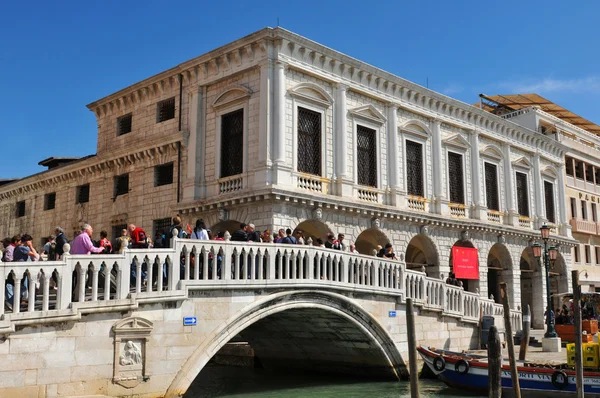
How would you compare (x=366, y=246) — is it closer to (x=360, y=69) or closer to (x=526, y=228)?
(x=360, y=69)

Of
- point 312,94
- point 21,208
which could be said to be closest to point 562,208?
point 312,94

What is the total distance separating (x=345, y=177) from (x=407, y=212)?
3.27 metres

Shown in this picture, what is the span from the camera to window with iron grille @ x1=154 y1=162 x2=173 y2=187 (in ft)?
75.2

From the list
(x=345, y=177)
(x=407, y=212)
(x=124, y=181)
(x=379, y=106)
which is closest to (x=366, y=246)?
(x=407, y=212)

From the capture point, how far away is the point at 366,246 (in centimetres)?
2381

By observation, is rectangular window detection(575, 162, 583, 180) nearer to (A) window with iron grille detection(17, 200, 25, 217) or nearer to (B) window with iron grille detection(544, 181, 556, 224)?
(B) window with iron grille detection(544, 181, 556, 224)

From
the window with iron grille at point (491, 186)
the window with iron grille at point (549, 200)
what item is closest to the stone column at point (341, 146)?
the window with iron grille at point (491, 186)

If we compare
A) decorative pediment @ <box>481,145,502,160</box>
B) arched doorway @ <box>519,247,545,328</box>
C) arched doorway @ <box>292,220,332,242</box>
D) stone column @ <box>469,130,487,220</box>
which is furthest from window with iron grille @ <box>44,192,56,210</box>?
arched doorway @ <box>519,247,545,328</box>

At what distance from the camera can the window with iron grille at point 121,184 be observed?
2473cm

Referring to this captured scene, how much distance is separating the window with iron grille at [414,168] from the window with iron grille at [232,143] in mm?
7042

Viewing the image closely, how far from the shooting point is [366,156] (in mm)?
22734

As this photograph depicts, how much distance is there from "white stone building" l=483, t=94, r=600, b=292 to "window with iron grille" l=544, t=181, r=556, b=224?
283 centimetres

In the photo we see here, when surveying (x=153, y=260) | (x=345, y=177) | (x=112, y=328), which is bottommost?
(x=112, y=328)

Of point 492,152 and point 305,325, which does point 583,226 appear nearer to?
point 492,152
